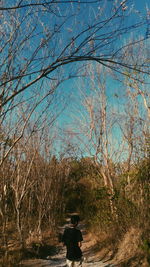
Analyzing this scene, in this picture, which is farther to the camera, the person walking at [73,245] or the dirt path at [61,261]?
the dirt path at [61,261]

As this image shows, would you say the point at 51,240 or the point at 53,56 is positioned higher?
the point at 53,56

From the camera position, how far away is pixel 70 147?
11.5 m

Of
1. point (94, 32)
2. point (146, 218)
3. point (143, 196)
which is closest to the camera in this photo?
point (94, 32)

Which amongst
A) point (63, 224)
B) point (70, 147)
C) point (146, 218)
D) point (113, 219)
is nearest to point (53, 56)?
point (146, 218)

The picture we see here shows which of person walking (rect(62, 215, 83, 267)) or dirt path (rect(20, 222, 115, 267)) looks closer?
person walking (rect(62, 215, 83, 267))

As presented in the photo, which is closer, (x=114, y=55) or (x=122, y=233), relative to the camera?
(x=114, y=55)

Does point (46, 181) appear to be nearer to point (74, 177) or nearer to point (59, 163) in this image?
point (59, 163)

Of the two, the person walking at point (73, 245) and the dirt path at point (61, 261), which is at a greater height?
the person walking at point (73, 245)

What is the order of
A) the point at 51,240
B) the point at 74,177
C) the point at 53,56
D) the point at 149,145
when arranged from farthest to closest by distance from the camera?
the point at 74,177 → the point at 51,240 → the point at 149,145 → the point at 53,56

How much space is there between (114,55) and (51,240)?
7.74 meters

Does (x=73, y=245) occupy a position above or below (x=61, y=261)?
above

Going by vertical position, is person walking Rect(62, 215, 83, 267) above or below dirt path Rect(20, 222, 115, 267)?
above

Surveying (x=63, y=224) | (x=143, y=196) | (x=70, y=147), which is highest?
(x=70, y=147)

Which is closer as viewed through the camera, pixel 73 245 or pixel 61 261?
pixel 73 245
